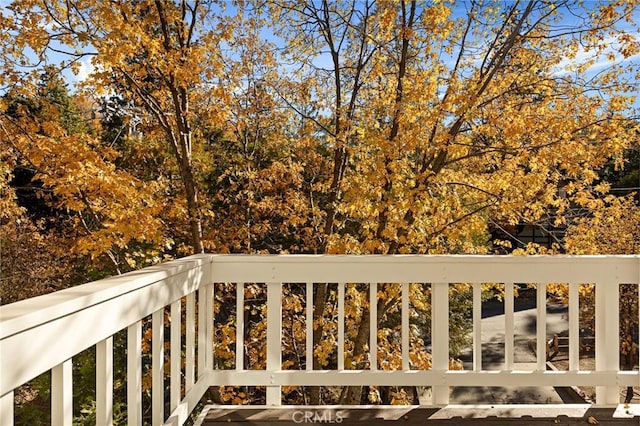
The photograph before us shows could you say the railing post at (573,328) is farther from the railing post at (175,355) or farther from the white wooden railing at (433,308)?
the railing post at (175,355)

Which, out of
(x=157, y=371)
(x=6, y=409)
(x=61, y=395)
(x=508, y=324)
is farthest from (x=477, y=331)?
(x=6, y=409)

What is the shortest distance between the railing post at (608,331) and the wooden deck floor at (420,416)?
18 centimetres

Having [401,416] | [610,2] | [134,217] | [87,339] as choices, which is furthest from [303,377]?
[610,2]

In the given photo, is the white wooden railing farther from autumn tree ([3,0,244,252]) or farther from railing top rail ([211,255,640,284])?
autumn tree ([3,0,244,252])

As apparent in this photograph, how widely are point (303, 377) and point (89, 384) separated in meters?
4.88

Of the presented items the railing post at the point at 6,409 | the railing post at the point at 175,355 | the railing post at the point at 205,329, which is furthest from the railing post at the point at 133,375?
the railing post at the point at 205,329

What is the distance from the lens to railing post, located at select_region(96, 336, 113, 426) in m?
1.31

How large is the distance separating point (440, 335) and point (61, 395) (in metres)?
1.73

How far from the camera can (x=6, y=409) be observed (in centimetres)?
88

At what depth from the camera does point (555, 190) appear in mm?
4875

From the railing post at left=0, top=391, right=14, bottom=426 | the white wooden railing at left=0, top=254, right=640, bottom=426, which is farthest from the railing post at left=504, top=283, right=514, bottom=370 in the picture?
the railing post at left=0, top=391, right=14, bottom=426

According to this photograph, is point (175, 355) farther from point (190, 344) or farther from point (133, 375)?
point (133, 375)

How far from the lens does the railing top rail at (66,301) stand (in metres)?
0.88

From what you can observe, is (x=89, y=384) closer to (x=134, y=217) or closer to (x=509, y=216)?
(x=134, y=217)
